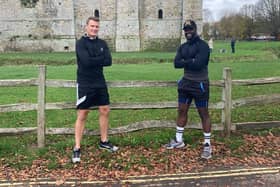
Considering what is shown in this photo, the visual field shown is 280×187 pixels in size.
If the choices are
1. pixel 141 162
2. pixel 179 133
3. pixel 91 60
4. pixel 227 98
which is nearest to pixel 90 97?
pixel 91 60

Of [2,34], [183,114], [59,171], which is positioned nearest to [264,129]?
[183,114]

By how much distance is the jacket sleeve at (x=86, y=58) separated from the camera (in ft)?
17.5

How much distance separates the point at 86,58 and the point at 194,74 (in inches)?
69.3

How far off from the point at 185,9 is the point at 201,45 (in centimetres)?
4109

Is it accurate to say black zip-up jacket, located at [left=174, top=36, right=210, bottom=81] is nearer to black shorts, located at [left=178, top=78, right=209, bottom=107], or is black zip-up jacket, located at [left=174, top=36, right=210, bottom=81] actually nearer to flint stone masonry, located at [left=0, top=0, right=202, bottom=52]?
black shorts, located at [left=178, top=78, right=209, bottom=107]

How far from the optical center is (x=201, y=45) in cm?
562

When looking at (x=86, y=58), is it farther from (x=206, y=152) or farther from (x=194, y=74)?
(x=206, y=152)

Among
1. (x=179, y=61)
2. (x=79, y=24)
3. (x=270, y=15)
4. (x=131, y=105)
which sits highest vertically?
(x=270, y=15)

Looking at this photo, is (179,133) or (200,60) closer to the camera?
(200,60)

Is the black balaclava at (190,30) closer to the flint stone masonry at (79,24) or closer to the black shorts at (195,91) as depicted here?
the black shorts at (195,91)

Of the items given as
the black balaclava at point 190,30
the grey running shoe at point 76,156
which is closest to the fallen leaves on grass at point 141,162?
the grey running shoe at point 76,156

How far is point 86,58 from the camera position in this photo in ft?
17.4

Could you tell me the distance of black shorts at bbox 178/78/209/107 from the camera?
18.7 ft

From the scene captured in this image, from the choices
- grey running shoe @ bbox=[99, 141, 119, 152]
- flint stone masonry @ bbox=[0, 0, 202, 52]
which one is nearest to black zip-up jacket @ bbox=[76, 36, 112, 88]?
grey running shoe @ bbox=[99, 141, 119, 152]
